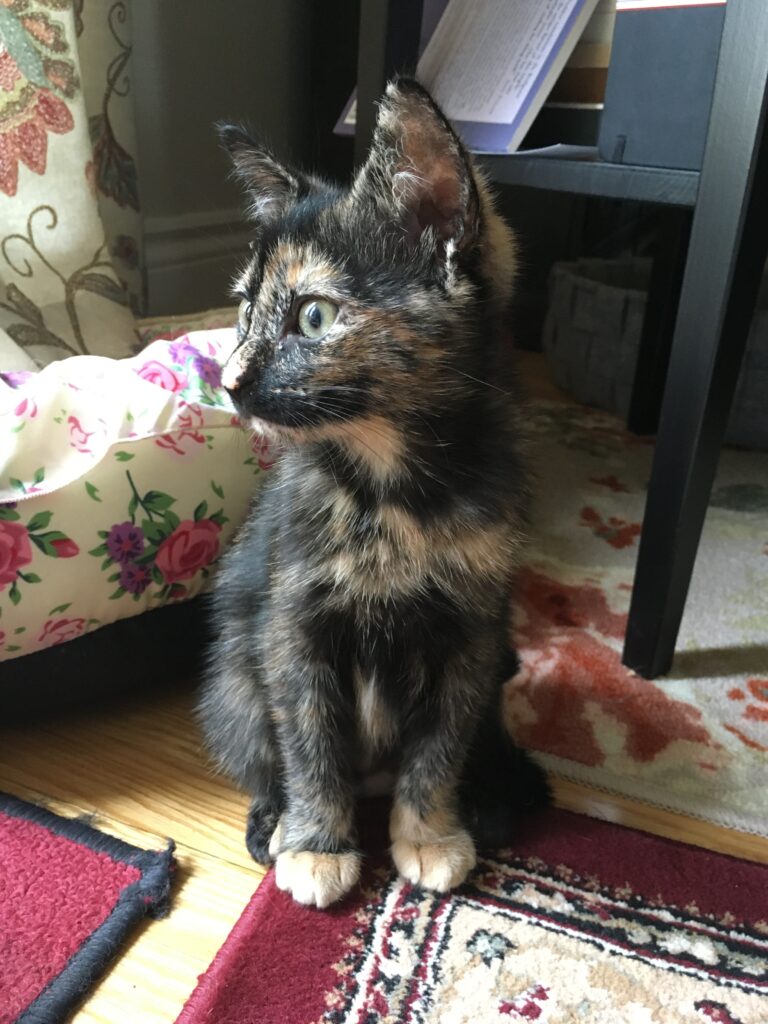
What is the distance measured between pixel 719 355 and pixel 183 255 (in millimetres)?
1089

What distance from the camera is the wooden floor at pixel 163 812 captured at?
0.72 metres

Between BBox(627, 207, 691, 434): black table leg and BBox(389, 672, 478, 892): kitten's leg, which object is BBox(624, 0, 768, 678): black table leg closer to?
BBox(389, 672, 478, 892): kitten's leg

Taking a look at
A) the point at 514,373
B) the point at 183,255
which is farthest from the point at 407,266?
the point at 183,255

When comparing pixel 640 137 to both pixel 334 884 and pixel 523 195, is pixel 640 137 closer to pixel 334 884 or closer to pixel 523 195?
pixel 334 884

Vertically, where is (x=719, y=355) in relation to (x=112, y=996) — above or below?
above

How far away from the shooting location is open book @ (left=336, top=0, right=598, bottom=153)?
3.55 feet

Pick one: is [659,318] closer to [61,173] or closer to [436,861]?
[61,173]

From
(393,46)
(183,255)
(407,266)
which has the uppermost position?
(393,46)

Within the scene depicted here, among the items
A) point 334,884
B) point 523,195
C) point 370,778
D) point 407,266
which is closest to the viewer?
point 407,266

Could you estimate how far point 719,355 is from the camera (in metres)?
0.93

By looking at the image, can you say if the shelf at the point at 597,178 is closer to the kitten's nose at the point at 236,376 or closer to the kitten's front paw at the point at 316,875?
the kitten's nose at the point at 236,376

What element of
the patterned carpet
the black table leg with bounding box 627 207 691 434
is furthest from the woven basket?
the patterned carpet

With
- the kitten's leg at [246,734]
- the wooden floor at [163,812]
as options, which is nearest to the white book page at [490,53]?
the kitten's leg at [246,734]

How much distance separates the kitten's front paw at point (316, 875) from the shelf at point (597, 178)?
0.77 m
